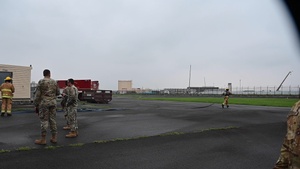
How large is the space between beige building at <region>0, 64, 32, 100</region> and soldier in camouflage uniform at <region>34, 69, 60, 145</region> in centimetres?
1470

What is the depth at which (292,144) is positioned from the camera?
80.4 inches

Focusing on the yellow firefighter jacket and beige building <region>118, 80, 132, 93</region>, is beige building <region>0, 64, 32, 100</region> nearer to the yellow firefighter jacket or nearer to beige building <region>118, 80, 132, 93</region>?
the yellow firefighter jacket

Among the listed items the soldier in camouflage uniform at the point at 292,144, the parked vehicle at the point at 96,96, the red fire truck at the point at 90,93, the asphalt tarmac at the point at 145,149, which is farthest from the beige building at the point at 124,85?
the soldier in camouflage uniform at the point at 292,144

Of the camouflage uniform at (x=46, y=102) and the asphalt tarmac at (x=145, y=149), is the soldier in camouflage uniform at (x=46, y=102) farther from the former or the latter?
the asphalt tarmac at (x=145, y=149)

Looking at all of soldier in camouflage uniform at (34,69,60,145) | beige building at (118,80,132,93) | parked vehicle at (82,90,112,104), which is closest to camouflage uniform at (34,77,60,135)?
soldier in camouflage uniform at (34,69,60,145)

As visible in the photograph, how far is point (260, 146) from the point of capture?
7.38 metres

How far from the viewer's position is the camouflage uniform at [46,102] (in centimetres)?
722

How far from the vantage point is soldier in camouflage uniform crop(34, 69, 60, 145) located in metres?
7.20

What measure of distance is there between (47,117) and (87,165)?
250 cm

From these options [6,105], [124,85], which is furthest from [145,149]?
[124,85]

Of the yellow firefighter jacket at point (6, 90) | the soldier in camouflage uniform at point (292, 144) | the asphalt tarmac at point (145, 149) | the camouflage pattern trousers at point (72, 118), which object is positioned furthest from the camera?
the yellow firefighter jacket at point (6, 90)

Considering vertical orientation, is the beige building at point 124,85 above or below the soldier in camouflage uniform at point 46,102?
above

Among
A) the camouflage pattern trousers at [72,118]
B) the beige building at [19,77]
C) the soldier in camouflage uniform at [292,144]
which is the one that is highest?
the beige building at [19,77]

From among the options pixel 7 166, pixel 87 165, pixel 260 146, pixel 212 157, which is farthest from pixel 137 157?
pixel 260 146
